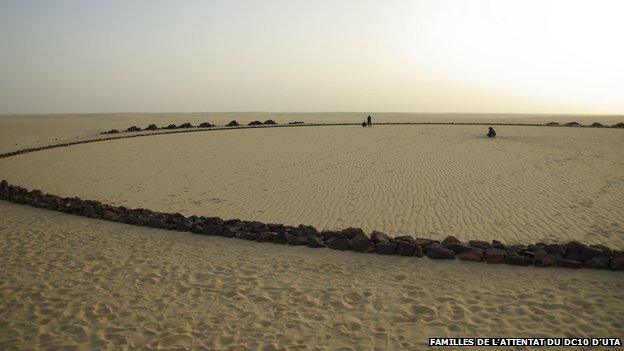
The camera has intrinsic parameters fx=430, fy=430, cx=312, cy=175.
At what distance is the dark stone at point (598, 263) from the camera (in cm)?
681

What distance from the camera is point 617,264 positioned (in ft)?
22.1

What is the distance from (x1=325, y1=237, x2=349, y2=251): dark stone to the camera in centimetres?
795

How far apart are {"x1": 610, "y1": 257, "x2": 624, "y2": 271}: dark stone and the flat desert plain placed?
0.45 metres

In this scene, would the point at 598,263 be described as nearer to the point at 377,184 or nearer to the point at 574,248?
the point at 574,248

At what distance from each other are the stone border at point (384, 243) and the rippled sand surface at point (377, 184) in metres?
1.31

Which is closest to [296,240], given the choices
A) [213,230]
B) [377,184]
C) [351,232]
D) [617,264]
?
[351,232]

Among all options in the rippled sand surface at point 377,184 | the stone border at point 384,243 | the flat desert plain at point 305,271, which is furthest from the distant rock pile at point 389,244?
the rippled sand surface at point 377,184

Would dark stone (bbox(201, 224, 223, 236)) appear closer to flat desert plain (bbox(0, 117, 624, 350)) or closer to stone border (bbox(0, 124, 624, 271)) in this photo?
stone border (bbox(0, 124, 624, 271))

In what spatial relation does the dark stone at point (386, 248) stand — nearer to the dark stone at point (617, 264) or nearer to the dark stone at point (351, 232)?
the dark stone at point (351, 232)

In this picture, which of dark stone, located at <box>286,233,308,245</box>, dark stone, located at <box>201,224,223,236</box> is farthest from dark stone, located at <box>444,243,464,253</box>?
dark stone, located at <box>201,224,223,236</box>

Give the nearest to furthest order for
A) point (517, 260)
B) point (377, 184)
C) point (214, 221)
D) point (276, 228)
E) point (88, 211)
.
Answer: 1. point (517, 260)
2. point (276, 228)
3. point (214, 221)
4. point (88, 211)
5. point (377, 184)

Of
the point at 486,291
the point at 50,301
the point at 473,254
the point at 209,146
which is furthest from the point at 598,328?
the point at 209,146

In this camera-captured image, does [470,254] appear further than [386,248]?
No

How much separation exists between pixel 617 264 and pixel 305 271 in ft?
16.1
